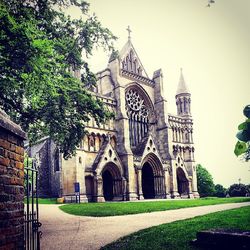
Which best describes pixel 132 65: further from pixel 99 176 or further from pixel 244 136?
pixel 244 136

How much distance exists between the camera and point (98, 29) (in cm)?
1617

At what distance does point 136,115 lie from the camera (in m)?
35.9

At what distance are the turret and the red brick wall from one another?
3835cm

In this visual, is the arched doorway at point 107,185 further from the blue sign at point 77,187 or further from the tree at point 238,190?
the tree at point 238,190

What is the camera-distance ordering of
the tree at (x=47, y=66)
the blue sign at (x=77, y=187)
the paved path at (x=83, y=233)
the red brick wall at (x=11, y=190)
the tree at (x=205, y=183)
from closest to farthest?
the red brick wall at (x=11, y=190) < the paved path at (x=83, y=233) < the tree at (x=47, y=66) < the blue sign at (x=77, y=187) < the tree at (x=205, y=183)

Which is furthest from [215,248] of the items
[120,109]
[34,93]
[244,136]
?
[120,109]

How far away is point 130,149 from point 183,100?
45.9 feet

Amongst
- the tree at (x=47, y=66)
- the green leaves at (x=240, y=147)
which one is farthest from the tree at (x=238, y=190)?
the green leaves at (x=240, y=147)

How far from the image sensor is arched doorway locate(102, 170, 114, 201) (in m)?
31.0

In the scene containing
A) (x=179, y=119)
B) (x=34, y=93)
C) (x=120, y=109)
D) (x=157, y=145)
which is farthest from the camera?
(x=179, y=119)

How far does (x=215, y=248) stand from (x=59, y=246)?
4.09 metres

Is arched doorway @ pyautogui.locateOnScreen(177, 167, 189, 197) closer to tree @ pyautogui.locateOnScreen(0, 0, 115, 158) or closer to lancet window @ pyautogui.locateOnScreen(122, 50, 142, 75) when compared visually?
lancet window @ pyautogui.locateOnScreen(122, 50, 142, 75)

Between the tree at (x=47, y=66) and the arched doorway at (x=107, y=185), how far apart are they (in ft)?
46.6

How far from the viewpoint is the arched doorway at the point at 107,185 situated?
102 ft
